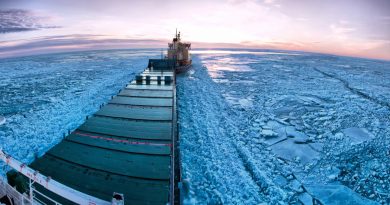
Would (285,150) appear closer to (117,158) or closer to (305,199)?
(305,199)

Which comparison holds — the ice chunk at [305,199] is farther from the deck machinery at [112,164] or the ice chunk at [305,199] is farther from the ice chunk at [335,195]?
the deck machinery at [112,164]

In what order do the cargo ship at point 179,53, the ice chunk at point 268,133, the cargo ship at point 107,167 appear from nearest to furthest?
the cargo ship at point 107,167 → the ice chunk at point 268,133 → the cargo ship at point 179,53

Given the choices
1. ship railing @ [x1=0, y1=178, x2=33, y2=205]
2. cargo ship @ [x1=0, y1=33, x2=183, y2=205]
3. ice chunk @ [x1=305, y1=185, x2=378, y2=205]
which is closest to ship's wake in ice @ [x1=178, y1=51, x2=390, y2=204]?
ice chunk @ [x1=305, y1=185, x2=378, y2=205]

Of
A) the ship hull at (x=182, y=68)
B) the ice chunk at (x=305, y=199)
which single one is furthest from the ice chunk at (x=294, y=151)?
the ship hull at (x=182, y=68)

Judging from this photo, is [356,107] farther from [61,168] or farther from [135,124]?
[61,168]

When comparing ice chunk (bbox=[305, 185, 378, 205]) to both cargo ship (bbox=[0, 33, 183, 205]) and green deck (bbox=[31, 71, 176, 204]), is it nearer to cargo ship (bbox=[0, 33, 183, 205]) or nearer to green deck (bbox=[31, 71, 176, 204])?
cargo ship (bbox=[0, 33, 183, 205])

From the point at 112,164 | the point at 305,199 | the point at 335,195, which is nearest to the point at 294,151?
the point at 335,195

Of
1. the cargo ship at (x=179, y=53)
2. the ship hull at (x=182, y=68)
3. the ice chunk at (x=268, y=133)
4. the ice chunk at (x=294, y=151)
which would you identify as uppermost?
the cargo ship at (x=179, y=53)

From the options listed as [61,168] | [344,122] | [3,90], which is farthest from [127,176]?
[3,90]
